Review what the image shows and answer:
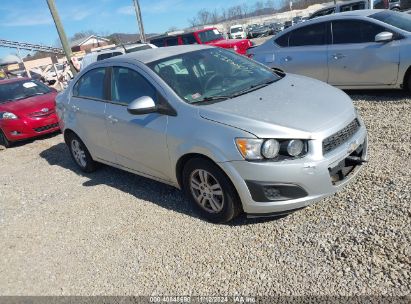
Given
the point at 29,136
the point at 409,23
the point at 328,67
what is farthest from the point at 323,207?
the point at 29,136

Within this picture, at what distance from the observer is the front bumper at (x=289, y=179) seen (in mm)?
3000

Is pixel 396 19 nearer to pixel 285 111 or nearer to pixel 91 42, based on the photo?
pixel 285 111

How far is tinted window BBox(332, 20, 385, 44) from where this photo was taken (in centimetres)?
632

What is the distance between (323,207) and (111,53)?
43.5 feet

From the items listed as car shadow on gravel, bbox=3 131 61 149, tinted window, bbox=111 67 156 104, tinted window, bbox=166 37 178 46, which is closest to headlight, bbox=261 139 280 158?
tinted window, bbox=111 67 156 104

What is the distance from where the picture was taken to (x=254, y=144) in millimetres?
3055

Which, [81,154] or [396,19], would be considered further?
[396,19]

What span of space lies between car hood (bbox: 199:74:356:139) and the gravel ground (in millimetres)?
856

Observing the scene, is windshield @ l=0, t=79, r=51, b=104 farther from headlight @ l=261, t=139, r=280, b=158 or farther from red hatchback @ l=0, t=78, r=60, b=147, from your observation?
headlight @ l=261, t=139, r=280, b=158

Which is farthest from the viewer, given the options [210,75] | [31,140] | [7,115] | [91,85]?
[31,140]

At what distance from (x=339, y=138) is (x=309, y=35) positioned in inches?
179

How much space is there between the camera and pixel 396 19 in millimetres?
6402

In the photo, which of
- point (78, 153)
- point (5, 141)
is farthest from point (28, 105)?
point (78, 153)

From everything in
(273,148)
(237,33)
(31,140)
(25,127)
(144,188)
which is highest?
(273,148)
